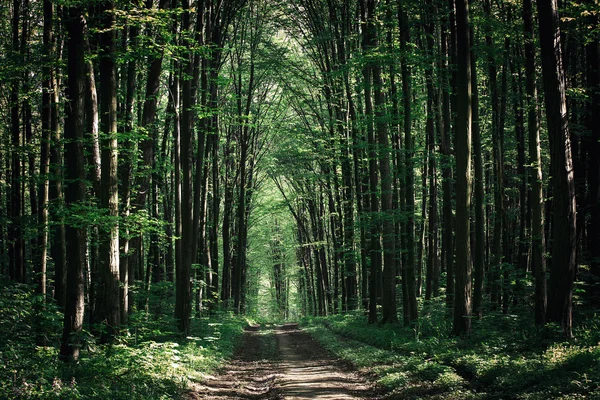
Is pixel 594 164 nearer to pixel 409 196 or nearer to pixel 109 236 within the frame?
pixel 409 196

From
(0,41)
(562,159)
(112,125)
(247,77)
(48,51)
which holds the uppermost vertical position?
(247,77)

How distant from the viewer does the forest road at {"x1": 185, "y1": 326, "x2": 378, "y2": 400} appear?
9758 millimetres

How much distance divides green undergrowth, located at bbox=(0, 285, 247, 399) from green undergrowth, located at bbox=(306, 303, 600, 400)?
458cm

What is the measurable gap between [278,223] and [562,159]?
163ft

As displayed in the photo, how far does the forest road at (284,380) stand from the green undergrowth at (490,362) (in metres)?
0.70

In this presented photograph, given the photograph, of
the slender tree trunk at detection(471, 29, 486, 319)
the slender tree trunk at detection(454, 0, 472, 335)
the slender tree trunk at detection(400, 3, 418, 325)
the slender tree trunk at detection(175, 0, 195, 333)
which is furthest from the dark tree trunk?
the slender tree trunk at detection(175, 0, 195, 333)

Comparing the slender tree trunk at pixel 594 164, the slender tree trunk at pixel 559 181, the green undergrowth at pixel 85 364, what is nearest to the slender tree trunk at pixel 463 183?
the slender tree trunk at pixel 559 181

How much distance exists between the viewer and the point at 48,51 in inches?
533

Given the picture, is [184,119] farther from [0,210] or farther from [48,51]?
[0,210]

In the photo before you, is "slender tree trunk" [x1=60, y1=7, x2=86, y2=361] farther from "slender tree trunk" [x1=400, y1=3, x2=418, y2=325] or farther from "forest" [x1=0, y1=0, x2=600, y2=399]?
"slender tree trunk" [x1=400, y1=3, x2=418, y2=325]

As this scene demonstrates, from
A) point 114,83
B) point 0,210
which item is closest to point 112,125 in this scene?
point 114,83

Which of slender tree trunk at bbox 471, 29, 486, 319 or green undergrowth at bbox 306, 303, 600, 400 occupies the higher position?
slender tree trunk at bbox 471, 29, 486, 319

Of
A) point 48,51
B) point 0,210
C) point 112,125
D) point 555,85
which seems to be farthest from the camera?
point 0,210

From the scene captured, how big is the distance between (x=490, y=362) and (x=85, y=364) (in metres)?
8.29
